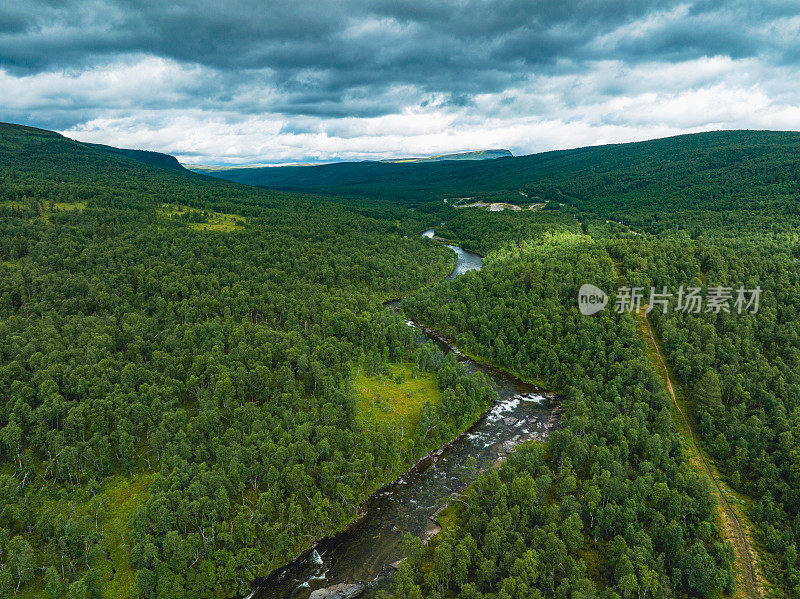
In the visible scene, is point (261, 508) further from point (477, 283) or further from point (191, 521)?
point (477, 283)

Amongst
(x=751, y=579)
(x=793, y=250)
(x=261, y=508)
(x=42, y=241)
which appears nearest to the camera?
(x=751, y=579)

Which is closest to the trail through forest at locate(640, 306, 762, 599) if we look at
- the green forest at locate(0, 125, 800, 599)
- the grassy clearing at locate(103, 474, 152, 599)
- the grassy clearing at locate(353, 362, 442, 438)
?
the green forest at locate(0, 125, 800, 599)

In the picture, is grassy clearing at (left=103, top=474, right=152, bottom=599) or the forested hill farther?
the forested hill

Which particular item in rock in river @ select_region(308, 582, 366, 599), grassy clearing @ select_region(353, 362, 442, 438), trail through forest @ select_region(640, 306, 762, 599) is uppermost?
grassy clearing @ select_region(353, 362, 442, 438)

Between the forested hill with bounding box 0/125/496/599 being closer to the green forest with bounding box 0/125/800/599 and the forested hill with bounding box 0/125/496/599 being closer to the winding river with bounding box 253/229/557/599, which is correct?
the green forest with bounding box 0/125/800/599

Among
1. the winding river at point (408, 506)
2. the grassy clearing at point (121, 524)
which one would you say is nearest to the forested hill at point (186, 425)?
the grassy clearing at point (121, 524)

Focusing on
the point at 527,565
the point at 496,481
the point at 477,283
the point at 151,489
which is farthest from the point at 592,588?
the point at 477,283
